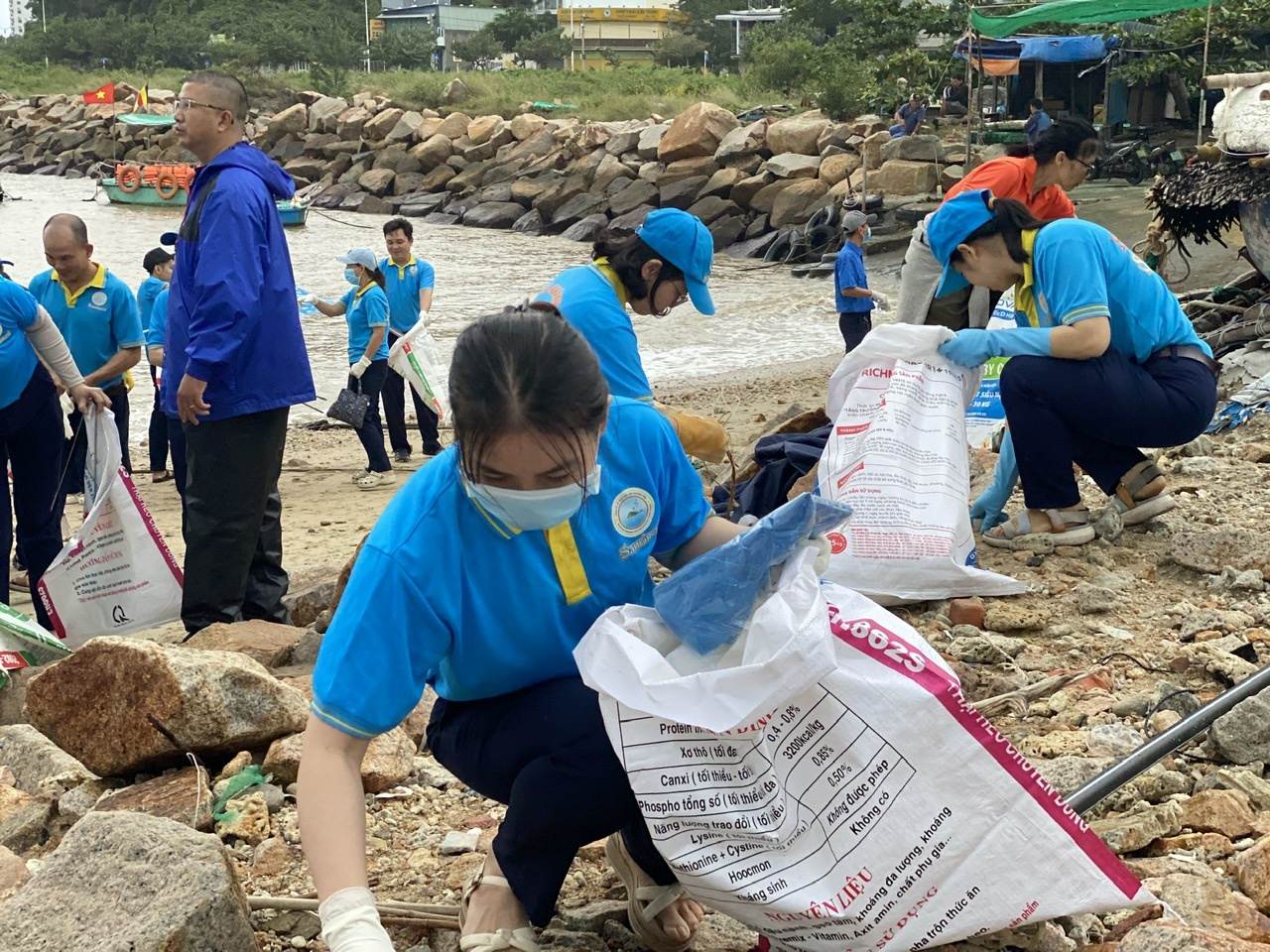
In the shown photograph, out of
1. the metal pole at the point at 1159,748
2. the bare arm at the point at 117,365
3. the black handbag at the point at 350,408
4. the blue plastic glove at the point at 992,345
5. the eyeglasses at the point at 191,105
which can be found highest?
the eyeglasses at the point at 191,105

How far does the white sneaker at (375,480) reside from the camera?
736cm

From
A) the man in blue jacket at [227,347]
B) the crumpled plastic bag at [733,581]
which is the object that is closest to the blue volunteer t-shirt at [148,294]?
the man in blue jacket at [227,347]

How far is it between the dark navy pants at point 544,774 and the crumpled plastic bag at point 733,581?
181 millimetres

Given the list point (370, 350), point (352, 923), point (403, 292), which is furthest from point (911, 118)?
point (352, 923)

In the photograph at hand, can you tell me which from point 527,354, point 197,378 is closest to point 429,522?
point 527,354

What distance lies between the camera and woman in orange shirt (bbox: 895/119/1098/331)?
448 centimetres

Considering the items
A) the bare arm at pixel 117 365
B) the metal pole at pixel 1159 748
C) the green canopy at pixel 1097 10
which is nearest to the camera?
the metal pole at pixel 1159 748

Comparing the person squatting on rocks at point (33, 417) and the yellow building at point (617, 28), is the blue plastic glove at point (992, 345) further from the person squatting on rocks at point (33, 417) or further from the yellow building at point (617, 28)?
the yellow building at point (617, 28)

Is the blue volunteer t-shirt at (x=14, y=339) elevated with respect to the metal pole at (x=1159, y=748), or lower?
elevated

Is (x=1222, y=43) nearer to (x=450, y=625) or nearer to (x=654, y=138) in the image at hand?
(x=654, y=138)

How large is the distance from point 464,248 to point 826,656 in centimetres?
2202

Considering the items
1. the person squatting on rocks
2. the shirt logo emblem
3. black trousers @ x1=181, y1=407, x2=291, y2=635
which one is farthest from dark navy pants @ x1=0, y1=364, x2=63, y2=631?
the shirt logo emblem

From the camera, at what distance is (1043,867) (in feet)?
5.32

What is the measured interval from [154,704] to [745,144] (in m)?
22.6
